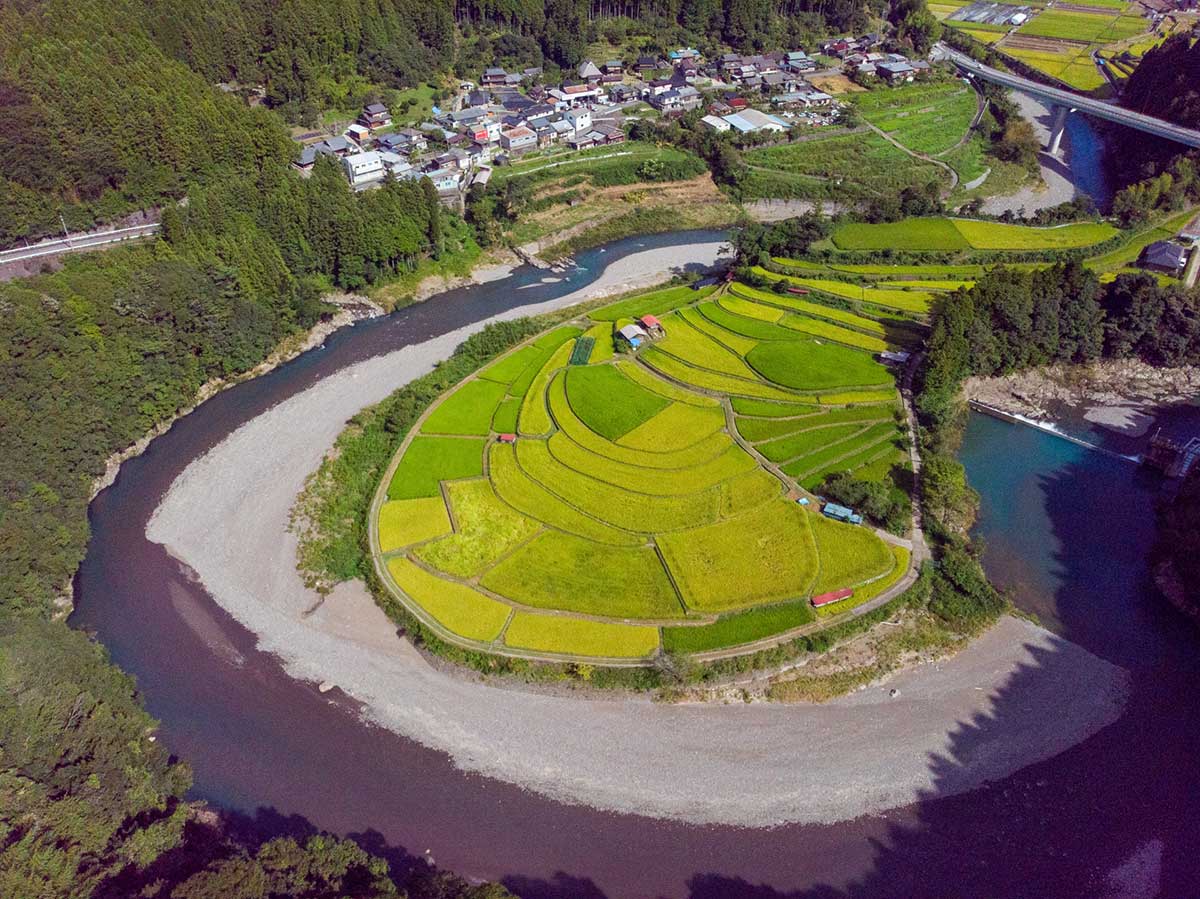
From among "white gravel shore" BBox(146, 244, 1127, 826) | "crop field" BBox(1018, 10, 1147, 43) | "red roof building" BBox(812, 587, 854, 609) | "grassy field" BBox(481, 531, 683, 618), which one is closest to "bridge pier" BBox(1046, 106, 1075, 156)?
"crop field" BBox(1018, 10, 1147, 43)

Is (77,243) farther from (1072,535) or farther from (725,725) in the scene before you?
(1072,535)

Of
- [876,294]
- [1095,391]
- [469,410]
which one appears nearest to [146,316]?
[469,410]

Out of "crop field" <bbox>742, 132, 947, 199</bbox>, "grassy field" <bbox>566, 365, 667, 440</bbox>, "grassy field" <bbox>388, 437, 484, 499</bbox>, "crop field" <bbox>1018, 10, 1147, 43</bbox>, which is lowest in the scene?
"grassy field" <bbox>388, 437, 484, 499</bbox>

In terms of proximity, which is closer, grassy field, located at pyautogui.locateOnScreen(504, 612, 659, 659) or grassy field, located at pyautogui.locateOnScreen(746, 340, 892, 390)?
grassy field, located at pyautogui.locateOnScreen(504, 612, 659, 659)

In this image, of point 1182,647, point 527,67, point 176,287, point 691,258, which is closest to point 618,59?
point 527,67

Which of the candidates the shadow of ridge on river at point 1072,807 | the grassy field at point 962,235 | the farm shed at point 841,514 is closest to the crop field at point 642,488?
the farm shed at point 841,514

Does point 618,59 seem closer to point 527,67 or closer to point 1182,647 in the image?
point 527,67

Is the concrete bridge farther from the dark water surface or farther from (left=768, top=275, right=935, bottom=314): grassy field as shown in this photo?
the dark water surface
